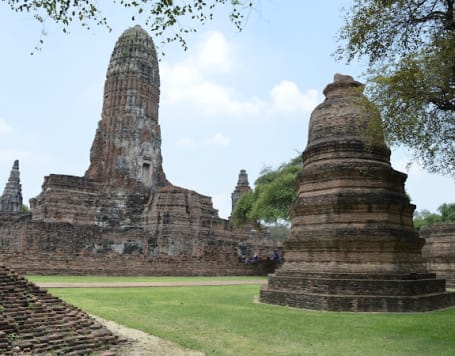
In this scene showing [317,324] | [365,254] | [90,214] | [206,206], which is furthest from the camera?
[206,206]

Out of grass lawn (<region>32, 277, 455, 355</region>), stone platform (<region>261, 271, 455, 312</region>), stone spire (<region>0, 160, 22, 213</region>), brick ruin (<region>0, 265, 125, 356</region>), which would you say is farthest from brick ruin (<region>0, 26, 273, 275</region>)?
Result: stone spire (<region>0, 160, 22, 213</region>)

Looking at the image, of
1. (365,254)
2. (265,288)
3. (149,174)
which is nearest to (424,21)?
(365,254)

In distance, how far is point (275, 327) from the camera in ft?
23.7

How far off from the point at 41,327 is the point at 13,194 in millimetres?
51641

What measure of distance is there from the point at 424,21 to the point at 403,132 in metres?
1.96

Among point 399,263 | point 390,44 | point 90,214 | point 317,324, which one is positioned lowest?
point 317,324

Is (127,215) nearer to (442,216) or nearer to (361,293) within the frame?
(361,293)

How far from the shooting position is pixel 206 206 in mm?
35438

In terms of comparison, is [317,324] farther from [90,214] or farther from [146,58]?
[146,58]

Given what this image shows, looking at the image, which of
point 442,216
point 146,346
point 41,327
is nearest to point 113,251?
point 41,327

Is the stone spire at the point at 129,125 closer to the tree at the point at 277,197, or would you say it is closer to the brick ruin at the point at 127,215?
the brick ruin at the point at 127,215

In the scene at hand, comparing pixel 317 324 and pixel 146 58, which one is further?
pixel 146 58

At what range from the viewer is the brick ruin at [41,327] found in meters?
5.21

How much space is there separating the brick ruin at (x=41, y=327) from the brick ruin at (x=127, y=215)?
41.7 feet
